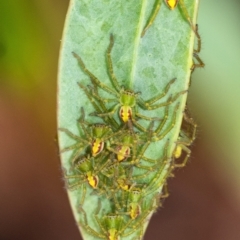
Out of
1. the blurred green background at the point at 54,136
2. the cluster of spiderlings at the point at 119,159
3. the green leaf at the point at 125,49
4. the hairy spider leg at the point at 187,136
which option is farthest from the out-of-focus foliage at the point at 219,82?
the green leaf at the point at 125,49

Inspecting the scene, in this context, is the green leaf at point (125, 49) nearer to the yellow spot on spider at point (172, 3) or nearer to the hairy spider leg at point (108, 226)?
the yellow spot on spider at point (172, 3)

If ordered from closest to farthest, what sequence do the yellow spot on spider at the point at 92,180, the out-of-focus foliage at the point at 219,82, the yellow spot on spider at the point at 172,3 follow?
the yellow spot on spider at the point at 172,3 → the yellow spot on spider at the point at 92,180 → the out-of-focus foliage at the point at 219,82

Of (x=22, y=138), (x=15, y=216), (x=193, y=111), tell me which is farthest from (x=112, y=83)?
(x=15, y=216)

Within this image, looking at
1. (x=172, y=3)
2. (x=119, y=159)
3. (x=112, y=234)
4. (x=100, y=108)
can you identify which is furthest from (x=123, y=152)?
(x=172, y=3)

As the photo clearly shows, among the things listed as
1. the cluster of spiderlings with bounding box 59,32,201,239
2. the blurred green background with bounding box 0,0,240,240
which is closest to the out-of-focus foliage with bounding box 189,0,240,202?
the blurred green background with bounding box 0,0,240,240

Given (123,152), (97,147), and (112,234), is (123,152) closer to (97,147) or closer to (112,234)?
(97,147)
